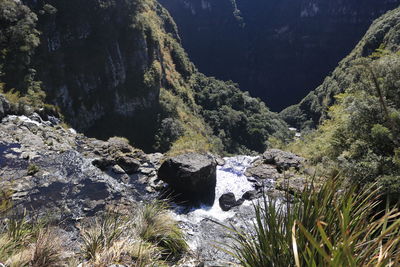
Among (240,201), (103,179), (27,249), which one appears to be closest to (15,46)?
(103,179)

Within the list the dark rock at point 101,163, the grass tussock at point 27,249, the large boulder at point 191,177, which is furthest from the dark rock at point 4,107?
the grass tussock at point 27,249

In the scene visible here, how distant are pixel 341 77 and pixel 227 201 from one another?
48.5 meters

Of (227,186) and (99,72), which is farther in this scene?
(99,72)

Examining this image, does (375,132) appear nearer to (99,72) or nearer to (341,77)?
(99,72)

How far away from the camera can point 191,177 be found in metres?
10.1

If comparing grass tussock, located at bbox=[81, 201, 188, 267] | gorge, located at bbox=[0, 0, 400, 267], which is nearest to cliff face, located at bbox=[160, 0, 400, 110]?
gorge, located at bbox=[0, 0, 400, 267]

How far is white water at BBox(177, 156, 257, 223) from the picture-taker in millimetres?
9734

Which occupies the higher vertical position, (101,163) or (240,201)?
(101,163)

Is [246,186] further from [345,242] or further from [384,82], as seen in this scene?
[345,242]

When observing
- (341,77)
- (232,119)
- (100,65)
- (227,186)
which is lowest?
(227,186)

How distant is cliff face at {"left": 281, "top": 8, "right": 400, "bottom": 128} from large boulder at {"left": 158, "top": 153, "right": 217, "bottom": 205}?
94.3 feet

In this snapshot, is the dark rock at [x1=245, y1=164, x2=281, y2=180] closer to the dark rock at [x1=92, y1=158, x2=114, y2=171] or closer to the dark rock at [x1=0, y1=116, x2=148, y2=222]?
the dark rock at [x1=0, y1=116, x2=148, y2=222]

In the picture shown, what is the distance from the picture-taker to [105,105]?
30078mm

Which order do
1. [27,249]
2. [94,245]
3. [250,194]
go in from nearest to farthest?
[27,249] < [94,245] < [250,194]
